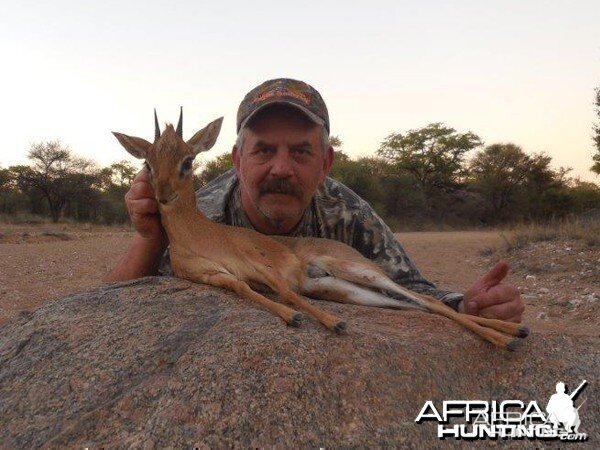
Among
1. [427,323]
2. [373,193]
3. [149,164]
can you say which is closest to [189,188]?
[149,164]

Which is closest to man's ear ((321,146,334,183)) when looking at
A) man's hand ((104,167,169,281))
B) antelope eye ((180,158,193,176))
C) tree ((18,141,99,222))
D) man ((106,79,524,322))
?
man ((106,79,524,322))

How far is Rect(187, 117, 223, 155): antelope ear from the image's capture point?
387 cm

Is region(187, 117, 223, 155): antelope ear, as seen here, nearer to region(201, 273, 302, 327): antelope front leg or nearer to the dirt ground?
region(201, 273, 302, 327): antelope front leg

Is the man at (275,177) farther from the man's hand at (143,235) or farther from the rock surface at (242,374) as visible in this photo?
the rock surface at (242,374)

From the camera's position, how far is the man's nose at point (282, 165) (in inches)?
167

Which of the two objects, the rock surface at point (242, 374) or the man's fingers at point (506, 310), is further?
the man's fingers at point (506, 310)

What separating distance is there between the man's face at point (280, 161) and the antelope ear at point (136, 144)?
2.88 ft

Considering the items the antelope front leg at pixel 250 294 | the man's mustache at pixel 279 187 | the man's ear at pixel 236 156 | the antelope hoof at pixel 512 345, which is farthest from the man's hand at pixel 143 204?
the antelope hoof at pixel 512 345

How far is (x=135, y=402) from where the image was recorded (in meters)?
2.40

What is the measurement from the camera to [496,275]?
3379 mm

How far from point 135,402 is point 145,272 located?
1941 mm

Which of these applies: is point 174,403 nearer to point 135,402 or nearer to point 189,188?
point 135,402

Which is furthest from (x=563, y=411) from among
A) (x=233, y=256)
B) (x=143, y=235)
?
(x=143, y=235)

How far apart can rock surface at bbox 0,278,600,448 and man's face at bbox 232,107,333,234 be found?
1240mm
